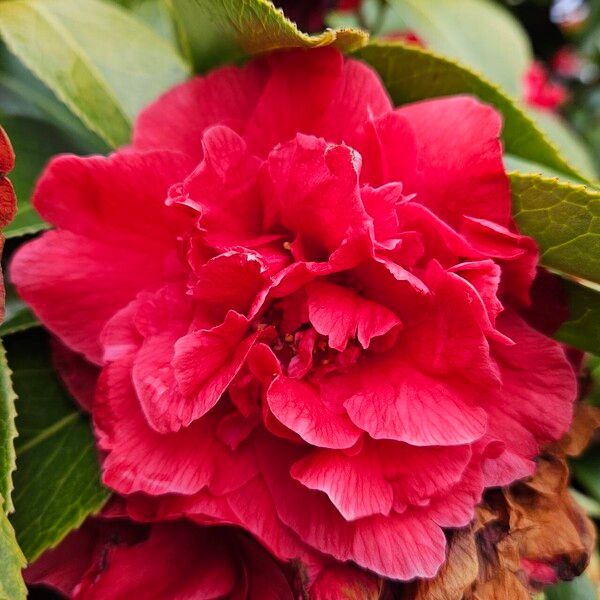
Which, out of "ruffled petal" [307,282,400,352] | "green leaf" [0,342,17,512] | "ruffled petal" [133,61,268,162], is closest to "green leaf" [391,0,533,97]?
"ruffled petal" [133,61,268,162]

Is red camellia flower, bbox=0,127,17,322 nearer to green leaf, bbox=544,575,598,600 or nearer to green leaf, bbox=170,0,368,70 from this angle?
green leaf, bbox=170,0,368,70

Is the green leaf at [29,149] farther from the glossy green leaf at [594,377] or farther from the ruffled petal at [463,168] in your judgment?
the glossy green leaf at [594,377]

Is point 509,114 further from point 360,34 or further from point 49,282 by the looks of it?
point 49,282

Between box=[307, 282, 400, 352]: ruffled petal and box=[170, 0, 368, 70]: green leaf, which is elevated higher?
box=[170, 0, 368, 70]: green leaf

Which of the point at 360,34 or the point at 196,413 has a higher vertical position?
the point at 360,34

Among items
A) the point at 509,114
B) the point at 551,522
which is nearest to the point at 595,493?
the point at 551,522

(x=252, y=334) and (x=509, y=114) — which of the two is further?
(x=509, y=114)

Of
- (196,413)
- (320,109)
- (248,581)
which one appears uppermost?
(320,109)
